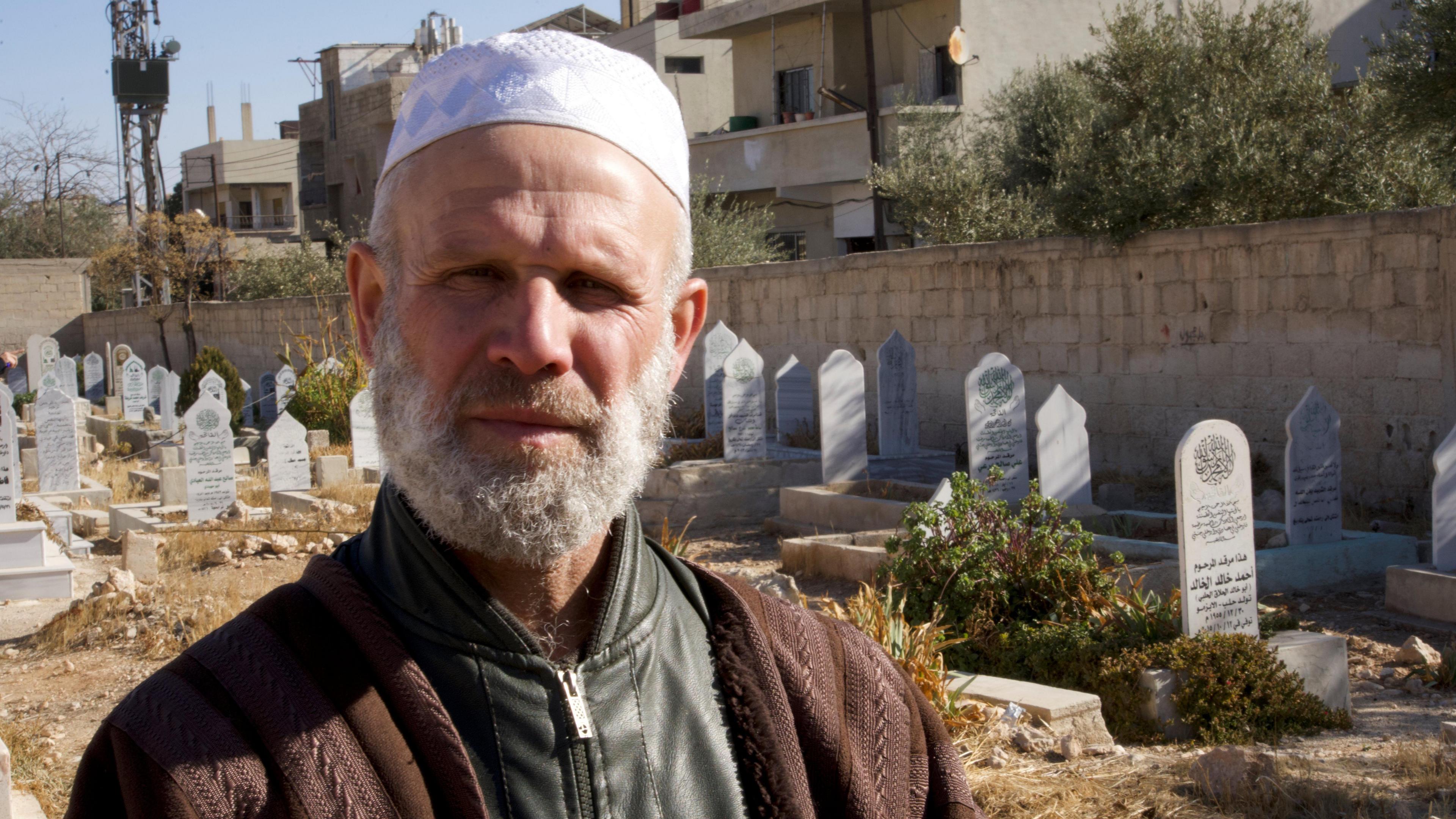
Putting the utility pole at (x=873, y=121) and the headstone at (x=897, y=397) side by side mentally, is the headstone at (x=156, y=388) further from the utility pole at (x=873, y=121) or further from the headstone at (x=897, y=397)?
the headstone at (x=897, y=397)

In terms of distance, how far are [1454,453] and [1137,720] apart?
307 cm

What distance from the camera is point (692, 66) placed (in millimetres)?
33625

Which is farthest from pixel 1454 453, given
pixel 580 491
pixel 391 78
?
pixel 391 78

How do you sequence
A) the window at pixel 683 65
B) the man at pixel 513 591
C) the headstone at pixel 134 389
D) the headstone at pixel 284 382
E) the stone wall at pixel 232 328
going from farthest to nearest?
the window at pixel 683 65
the stone wall at pixel 232 328
the headstone at pixel 134 389
the headstone at pixel 284 382
the man at pixel 513 591

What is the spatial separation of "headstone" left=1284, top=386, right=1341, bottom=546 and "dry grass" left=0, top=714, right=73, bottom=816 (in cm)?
670

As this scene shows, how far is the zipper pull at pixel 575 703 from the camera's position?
134 cm

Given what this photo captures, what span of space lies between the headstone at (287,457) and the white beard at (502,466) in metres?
10.7

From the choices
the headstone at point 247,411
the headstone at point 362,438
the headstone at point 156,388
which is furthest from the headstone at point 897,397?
Result: the headstone at point 156,388

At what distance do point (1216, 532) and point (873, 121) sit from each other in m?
16.9

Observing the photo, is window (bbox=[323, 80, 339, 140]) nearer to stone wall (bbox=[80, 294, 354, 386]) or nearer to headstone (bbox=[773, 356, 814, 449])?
stone wall (bbox=[80, 294, 354, 386])

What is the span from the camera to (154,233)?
25.6 m

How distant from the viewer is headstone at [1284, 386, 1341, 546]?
303 inches

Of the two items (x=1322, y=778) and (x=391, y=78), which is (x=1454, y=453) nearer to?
(x=1322, y=778)

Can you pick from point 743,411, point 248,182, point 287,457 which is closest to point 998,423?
point 743,411
